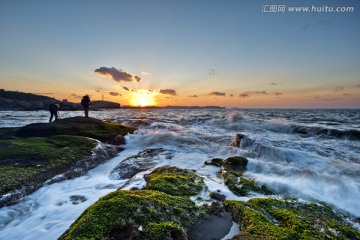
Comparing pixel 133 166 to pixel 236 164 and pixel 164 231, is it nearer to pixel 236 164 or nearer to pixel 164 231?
pixel 236 164

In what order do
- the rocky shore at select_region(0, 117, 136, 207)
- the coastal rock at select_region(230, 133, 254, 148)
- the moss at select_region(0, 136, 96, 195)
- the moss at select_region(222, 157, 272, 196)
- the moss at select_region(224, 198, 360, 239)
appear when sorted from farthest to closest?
1. the coastal rock at select_region(230, 133, 254, 148)
2. the moss at select_region(0, 136, 96, 195)
3. the rocky shore at select_region(0, 117, 136, 207)
4. the moss at select_region(222, 157, 272, 196)
5. the moss at select_region(224, 198, 360, 239)

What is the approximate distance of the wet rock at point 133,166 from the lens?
7995 mm

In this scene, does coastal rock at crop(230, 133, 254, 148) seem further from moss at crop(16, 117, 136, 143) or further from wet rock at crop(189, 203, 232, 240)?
wet rock at crop(189, 203, 232, 240)

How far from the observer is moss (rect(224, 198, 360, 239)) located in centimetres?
348

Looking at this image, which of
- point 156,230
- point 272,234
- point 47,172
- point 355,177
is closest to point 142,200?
point 156,230

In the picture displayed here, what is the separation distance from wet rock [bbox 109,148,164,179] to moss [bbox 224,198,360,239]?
4.64m

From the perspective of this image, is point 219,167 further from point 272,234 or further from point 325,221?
point 272,234

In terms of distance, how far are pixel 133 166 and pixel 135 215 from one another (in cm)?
540

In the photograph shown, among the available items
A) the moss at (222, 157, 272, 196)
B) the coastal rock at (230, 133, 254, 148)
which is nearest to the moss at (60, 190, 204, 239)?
the moss at (222, 157, 272, 196)

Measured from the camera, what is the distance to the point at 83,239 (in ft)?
10.1

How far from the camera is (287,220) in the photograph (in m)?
3.94

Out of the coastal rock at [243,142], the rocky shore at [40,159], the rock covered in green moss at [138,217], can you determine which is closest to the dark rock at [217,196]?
the rock covered in green moss at [138,217]

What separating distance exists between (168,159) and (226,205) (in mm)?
6127

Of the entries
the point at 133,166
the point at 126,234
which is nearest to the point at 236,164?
the point at 133,166
